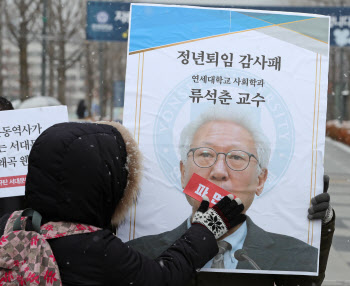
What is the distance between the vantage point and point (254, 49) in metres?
1.44

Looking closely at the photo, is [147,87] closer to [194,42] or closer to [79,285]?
[194,42]

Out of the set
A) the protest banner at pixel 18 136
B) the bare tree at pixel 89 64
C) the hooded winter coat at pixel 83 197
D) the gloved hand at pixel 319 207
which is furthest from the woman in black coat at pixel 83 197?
the bare tree at pixel 89 64

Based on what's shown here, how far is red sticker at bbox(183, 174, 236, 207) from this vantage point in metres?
1.37

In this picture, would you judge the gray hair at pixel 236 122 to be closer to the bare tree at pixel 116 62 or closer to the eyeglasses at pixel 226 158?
the eyeglasses at pixel 226 158

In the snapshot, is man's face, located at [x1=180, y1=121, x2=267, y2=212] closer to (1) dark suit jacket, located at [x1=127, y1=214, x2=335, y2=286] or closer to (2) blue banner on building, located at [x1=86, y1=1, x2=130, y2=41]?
(1) dark suit jacket, located at [x1=127, y1=214, x2=335, y2=286]

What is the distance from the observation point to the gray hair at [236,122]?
1439mm

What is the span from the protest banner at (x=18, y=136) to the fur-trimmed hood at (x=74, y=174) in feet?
2.02

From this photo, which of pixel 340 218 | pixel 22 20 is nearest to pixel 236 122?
pixel 340 218

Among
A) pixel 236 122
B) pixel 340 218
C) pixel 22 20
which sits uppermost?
pixel 22 20

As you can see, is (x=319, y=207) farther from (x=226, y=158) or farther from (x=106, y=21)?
(x=106, y=21)

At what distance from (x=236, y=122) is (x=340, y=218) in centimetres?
531

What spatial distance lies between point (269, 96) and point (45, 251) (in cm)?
78

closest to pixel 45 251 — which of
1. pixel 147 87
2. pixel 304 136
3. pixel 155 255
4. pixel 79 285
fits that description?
pixel 79 285

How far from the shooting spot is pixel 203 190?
4.58 ft
